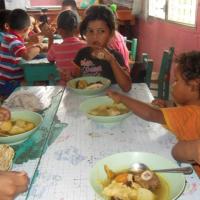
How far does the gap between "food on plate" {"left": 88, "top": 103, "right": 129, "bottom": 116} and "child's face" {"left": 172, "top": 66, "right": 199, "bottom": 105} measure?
21 centimetres

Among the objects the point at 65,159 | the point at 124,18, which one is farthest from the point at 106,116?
the point at 124,18

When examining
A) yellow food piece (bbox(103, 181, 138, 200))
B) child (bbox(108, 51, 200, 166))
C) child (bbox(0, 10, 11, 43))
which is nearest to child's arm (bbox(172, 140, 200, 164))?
child (bbox(108, 51, 200, 166))

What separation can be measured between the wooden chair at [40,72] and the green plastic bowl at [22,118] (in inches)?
44.3

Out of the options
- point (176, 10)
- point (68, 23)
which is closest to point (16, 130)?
point (68, 23)

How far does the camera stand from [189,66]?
1.08 meters

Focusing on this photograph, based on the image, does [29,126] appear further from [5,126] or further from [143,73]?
[143,73]

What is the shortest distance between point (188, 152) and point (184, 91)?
36cm

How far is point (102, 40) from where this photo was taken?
5.50 ft

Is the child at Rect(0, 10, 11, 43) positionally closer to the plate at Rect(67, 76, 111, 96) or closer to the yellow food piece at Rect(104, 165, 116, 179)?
the plate at Rect(67, 76, 111, 96)

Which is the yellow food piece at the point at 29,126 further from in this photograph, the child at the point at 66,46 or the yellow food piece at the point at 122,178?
the child at the point at 66,46

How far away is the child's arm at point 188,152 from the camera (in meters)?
0.80

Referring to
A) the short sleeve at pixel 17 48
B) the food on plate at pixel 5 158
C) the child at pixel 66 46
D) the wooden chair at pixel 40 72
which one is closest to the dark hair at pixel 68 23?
the child at pixel 66 46

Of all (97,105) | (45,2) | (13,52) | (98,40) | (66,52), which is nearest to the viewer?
(97,105)

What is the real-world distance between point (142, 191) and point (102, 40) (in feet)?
3.79
